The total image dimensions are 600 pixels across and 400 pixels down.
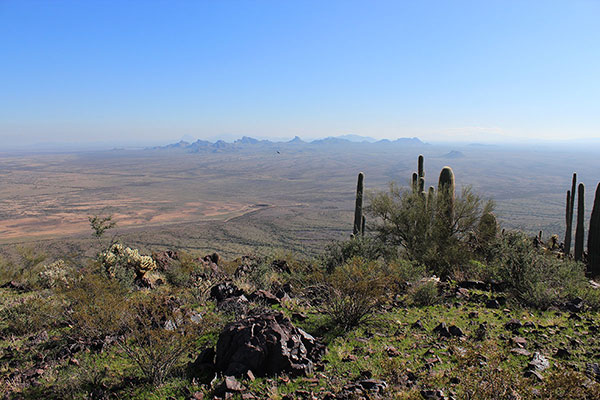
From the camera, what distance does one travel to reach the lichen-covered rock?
4520 millimetres

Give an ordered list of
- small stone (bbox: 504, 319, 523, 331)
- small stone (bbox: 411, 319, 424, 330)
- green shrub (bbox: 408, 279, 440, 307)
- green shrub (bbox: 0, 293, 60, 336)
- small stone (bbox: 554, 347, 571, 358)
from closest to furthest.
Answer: small stone (bbox: 554, 347, 571, 358)
small stone (bbox: 504, 319, 523, 331)
small stone (bbox: 411, 319, 424, 330)
green shrub (bbox: 0, 293, 60, 336)
green shrub (bbox: 408, 279, 440, 307)

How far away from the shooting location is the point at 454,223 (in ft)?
46.1

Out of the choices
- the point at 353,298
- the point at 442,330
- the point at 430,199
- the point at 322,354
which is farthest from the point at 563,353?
the point at 430,199

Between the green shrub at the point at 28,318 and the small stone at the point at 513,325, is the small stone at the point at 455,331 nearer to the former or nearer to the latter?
the small stone at the point at 513,325

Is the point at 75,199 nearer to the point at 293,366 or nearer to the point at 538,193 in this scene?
the point at 293,366

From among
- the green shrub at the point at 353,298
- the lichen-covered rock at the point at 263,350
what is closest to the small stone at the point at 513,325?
the green shrub at the point at 353,298

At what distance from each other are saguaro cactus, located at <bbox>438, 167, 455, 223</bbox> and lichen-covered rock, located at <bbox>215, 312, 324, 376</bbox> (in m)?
10.7

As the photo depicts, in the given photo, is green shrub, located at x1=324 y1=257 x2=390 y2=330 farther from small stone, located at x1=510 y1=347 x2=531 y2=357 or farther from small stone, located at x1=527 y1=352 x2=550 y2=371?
small stone, located at x1=527 y1=352 x2=550 y2=371

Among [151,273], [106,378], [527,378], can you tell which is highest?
[527,378]

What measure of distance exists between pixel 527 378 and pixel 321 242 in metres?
34.0

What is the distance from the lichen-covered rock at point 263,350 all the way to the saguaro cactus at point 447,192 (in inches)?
422

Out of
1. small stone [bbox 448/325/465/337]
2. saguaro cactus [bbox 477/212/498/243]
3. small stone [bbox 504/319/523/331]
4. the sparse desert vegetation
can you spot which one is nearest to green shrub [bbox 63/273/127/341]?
the sparse desert vegetation

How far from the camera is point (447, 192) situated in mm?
14703

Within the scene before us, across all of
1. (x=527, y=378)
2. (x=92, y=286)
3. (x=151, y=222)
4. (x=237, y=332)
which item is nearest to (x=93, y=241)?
(x=151, y=222)
